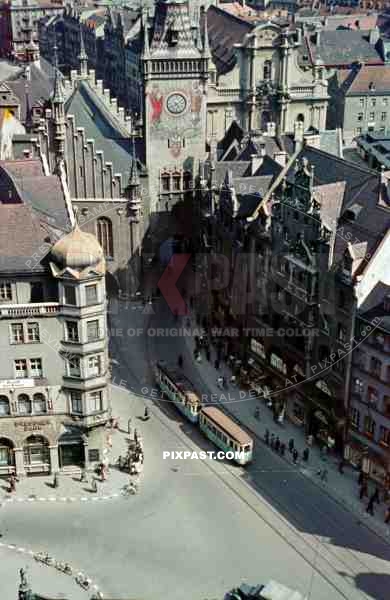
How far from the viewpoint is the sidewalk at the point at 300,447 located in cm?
7325

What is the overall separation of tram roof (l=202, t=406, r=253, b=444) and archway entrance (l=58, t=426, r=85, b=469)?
12.1m

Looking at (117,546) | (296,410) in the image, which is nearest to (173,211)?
(296,410)

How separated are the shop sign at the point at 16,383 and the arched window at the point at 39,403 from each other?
1305 mm

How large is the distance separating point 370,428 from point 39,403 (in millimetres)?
28515

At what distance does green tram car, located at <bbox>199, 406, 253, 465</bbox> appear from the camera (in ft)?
256

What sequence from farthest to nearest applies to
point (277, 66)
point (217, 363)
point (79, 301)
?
point (277, 66), point (217, 363), point (79, 301)

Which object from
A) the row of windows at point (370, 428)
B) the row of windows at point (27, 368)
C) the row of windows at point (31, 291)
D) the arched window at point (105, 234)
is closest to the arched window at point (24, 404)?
the row of windows at point (27, 368)

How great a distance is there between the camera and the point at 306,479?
7750cm

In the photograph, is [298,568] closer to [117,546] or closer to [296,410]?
[117,546]

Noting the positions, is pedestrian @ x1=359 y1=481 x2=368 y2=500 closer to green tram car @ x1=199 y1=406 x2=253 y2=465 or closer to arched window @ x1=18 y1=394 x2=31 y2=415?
green tram car @ x1=199 y1=406 x2=253 y2=465

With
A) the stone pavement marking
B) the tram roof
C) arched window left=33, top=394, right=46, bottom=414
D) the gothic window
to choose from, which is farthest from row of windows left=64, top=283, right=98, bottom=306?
the gothic window

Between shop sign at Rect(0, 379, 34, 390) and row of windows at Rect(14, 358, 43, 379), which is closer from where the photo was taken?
row of windows at Rect(14, 358, 43, 379)

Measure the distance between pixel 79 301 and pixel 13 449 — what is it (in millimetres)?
15332

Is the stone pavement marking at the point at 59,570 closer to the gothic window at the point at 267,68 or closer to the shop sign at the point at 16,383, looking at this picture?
the shop sign at the point at 16,383
